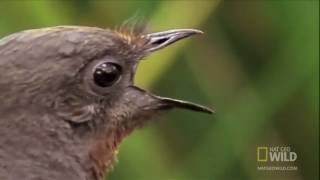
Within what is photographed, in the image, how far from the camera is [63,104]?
225 centimetres

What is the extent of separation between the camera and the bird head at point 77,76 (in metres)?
2.21

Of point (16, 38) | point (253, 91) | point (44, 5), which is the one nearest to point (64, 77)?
point (16, 38)

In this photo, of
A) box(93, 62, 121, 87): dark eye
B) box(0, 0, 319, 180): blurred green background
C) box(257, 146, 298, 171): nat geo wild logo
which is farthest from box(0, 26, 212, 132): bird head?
box(257, 146, 298, 171): nat geo wild logo

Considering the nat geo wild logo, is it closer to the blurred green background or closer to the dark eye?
the blurred green background

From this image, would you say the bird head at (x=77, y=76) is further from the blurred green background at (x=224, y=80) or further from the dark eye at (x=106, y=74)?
the blurred green background at (x=224, y=80)

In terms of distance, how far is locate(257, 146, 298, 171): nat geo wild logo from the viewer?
11.4 feet

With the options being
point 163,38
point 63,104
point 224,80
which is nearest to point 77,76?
point 63,104

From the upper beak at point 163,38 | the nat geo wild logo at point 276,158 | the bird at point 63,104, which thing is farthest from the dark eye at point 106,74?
the nat geo wild logo at point 276,158

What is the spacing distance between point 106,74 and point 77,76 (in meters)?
0.11

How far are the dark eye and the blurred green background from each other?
85 cm

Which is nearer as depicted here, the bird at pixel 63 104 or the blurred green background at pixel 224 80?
the bird at pixel 63 104

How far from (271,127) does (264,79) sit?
0.14 meters

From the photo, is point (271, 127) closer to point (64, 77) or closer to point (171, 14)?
Answer: point (171, 14)

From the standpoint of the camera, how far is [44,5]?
3330 mm
